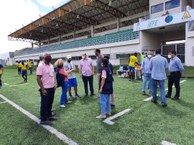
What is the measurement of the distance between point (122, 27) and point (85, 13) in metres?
7.63

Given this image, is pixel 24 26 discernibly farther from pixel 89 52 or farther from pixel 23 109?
pixel 23 109

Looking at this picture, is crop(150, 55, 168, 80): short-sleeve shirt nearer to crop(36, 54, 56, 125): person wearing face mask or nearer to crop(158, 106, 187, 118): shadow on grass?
crop(158, 106, 187, 118): shadow on grass

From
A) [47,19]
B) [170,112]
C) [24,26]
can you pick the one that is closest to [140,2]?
[47,19]

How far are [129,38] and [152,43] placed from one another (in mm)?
2818

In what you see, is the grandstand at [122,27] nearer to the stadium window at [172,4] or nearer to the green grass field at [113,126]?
the stadium window at [172,4]

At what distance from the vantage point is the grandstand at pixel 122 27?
51.7 feet

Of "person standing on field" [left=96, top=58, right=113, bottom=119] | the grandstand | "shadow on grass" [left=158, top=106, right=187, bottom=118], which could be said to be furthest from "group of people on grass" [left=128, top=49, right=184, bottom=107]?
the grandstand

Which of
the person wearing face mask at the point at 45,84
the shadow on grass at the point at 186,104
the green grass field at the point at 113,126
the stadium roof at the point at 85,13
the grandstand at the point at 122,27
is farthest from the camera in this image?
the stadium roof at the point at 85,13

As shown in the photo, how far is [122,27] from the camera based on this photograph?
30844 mm

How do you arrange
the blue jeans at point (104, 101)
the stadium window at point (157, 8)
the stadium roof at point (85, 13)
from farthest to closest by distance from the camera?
the stadium roof at point (85, 13), the stadium window at point (157, 8), the blue jeans at point (104, 101)

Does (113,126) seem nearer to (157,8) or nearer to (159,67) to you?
(159,67)

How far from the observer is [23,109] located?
5.80 m

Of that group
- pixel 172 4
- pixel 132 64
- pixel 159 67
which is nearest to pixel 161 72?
pixel 159 67

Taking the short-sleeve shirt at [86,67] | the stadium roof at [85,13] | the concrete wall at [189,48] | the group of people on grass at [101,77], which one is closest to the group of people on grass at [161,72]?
the group of people on grass at [101,77]
